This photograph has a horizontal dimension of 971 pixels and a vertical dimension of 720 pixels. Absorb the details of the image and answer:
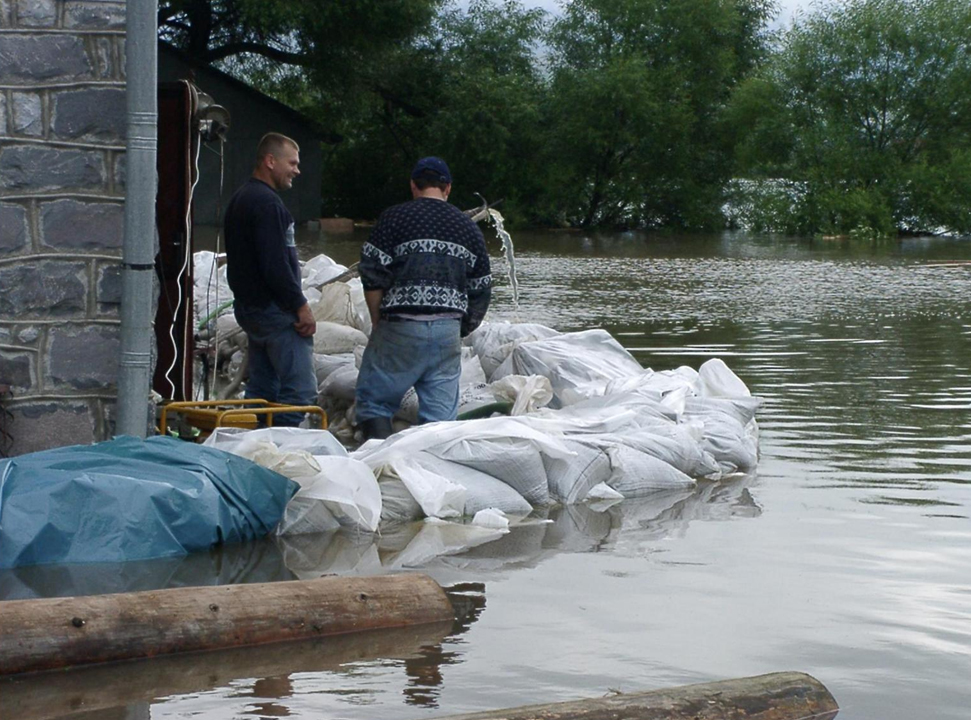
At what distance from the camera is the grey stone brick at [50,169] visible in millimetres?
6828

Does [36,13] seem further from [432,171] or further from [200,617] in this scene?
[200,617]

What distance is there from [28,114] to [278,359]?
74.2 inches

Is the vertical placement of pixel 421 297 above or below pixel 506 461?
above

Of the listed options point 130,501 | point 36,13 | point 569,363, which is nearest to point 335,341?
point 569,363

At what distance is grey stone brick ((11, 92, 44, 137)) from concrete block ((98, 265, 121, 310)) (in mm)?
654

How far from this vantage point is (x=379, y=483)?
6.96 meters

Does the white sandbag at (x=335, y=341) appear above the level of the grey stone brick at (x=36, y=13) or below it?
below

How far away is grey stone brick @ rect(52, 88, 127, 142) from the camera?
22.5 feet

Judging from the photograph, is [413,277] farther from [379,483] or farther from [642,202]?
[642,202]

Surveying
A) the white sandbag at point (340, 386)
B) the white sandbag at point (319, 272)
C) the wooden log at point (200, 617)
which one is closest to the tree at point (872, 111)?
the white sandbag at point (319, 272)

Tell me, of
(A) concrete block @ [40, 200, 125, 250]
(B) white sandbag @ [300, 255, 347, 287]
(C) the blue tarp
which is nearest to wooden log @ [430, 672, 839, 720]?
(C) the blue tarp

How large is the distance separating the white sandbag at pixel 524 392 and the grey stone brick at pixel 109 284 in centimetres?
269

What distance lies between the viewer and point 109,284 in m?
7.00

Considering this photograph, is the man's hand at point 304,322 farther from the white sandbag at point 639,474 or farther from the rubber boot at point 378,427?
the white sandbag at point 639,474
